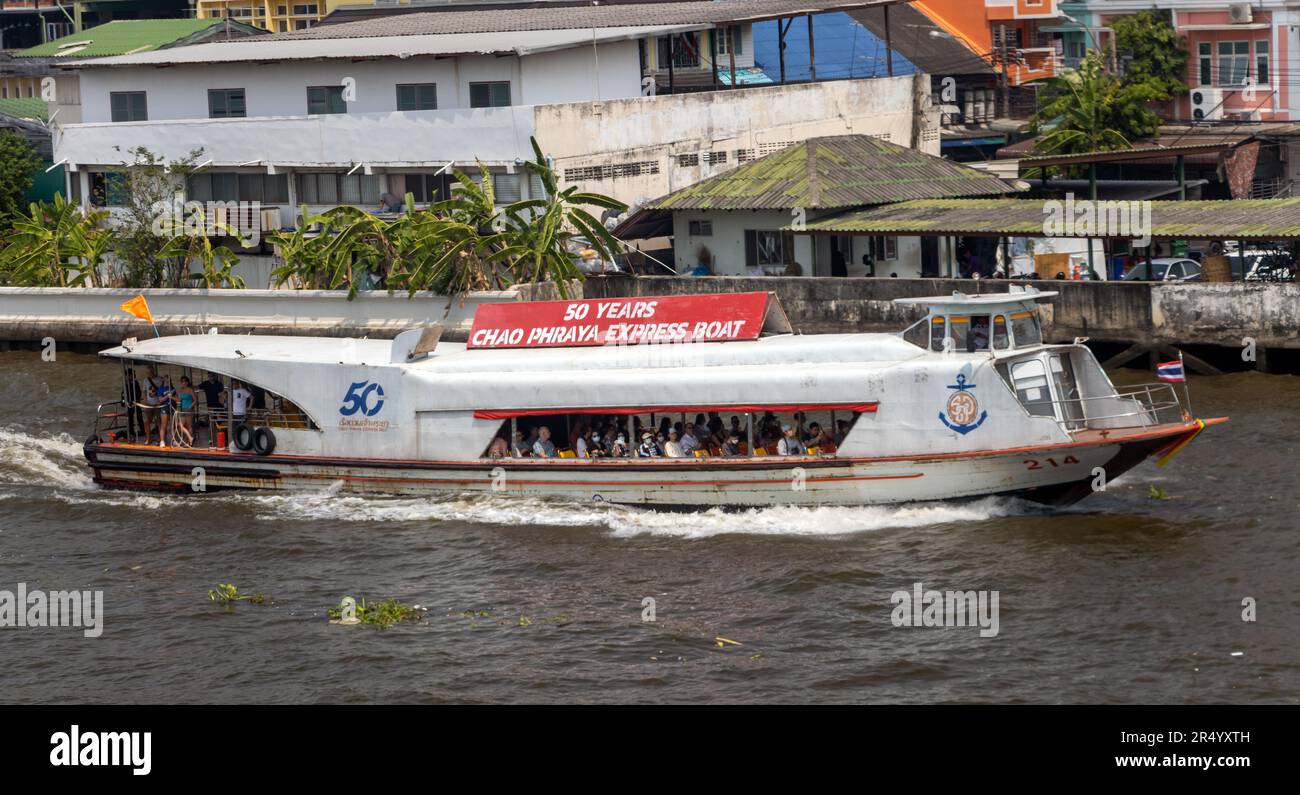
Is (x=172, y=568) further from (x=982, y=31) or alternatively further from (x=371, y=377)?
(x=982, y=31)

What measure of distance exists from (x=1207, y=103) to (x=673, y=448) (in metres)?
37.9

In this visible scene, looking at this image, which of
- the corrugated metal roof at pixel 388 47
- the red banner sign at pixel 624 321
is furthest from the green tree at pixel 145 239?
the red banner sign at pixel 624 321

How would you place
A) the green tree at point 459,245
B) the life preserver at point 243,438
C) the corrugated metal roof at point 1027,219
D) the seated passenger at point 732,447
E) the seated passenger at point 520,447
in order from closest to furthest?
the seated passenger at point 732,447 → the seated passenger at point 520,447 → the life preserver at point 243,438 → the corrugated metal roof at point 1027,219 → the green tree at point 459,245

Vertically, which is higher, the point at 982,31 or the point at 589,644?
the point at 982,31

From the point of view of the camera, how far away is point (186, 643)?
2258 centimetres

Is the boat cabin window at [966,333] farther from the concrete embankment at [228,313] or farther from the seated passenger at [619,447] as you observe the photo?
the concrete embankment at [228,313]

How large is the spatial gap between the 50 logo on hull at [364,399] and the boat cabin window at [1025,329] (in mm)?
9842

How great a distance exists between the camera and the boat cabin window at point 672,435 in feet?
86.2

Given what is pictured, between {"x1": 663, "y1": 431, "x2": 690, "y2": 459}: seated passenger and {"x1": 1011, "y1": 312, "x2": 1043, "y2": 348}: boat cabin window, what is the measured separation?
16.9 ft

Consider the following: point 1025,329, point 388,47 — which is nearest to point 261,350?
point 1025,329

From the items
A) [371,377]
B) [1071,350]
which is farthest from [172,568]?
[1071,350]

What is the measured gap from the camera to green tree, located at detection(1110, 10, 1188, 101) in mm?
58906

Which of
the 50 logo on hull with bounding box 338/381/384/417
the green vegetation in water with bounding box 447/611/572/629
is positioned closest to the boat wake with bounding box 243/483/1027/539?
the 50 logo on hull with bounding box 338/381/384/417
